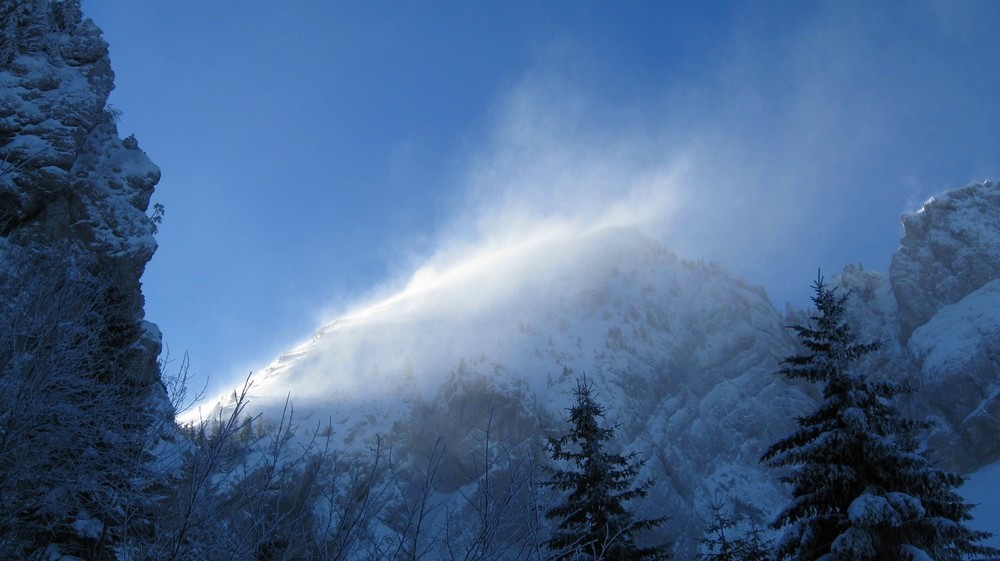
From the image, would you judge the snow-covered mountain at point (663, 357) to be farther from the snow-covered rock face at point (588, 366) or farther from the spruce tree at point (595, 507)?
the spruce tree at point (595, 507)

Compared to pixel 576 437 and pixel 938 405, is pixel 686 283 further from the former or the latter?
pixel 576 437

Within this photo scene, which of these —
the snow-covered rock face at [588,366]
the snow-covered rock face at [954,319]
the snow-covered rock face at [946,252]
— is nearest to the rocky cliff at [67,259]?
the snow-covered rock face at [588,366]

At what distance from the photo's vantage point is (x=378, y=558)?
5.51 m

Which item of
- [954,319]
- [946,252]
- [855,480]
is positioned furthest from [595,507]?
[946,252]

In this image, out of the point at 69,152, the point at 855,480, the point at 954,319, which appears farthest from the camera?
the point at 954,319

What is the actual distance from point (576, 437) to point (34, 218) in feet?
80.4

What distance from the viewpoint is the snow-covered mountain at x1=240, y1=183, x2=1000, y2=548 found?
Result: 104500 mm

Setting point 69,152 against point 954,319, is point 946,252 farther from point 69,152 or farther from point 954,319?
point 69,152

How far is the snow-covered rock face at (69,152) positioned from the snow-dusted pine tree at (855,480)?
23.1m

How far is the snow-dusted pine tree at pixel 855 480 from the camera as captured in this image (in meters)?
10.1

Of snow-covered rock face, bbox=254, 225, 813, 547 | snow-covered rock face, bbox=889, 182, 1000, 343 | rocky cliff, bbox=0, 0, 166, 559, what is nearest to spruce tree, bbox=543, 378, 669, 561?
rocky cliff, bbox=0, 0, 166, 559

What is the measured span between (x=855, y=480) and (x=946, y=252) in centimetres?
13691

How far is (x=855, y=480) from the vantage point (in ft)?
35.7

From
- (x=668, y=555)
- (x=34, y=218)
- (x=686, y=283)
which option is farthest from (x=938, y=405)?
(x=34, y=218)
